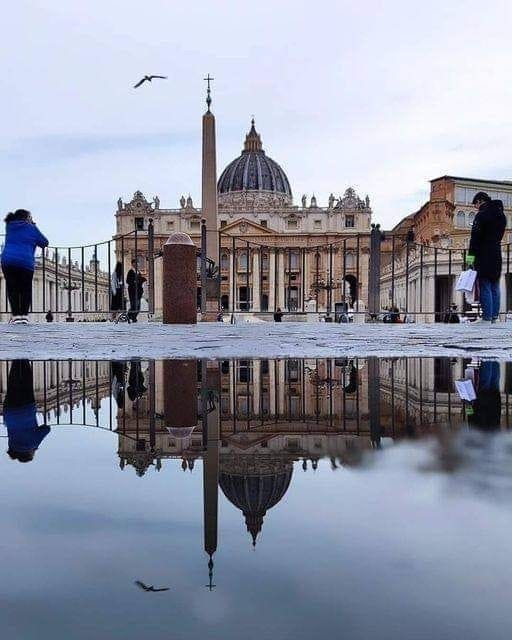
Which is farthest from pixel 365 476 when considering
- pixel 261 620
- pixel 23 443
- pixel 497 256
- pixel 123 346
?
pixel 497 256

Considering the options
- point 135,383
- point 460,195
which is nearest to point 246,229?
point 460,195

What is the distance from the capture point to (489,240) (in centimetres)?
1035

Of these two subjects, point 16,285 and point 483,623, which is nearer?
point 483,623

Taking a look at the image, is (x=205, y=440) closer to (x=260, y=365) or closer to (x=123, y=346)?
(x=260, y=365)

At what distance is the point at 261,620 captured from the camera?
932mm

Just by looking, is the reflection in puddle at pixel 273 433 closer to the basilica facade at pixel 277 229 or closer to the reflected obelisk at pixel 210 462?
the reflected obelisk at pixel 210 462

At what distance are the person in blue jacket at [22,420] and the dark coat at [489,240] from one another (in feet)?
25.4

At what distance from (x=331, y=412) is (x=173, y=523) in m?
1.59

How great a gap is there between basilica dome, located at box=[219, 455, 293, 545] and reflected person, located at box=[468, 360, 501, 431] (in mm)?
990

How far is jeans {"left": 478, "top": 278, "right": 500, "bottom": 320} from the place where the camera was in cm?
1069

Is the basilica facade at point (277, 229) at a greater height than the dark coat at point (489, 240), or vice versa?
the basilica facade at point (277, 229)

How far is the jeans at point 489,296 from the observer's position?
1069 centimetres

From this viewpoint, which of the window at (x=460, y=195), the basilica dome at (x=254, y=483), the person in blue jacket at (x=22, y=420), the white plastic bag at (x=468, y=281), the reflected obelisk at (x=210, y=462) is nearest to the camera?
the reflected obelisk at (x=210, y=462)

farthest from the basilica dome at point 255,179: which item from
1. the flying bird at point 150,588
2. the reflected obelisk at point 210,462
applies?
the flying bird at point 150,588
